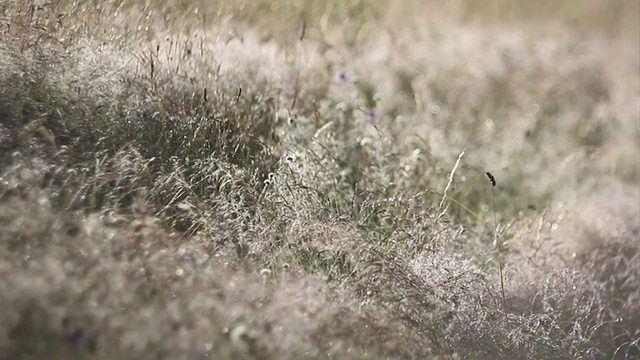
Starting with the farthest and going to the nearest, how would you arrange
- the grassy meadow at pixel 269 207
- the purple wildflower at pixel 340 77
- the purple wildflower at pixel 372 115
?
the purple wildflower at pixel 340 77 → the purple wildflower at pixel 372 115 → the grassy meadow at pixel 269 207

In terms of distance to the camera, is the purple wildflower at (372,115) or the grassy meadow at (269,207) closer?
the grassy meadow at (269,207)

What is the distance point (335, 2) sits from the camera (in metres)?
5.77

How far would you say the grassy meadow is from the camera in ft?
8.63

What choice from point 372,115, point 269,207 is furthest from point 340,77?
point 269,207

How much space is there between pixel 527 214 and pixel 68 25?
7.50 feet

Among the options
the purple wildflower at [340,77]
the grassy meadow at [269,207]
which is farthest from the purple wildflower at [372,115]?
the purple wildflower at [340,77]

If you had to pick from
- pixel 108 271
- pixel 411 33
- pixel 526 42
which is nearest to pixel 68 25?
pixel 108 271

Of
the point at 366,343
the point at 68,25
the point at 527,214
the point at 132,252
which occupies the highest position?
the point at 68,25

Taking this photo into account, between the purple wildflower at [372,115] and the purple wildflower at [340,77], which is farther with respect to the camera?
the purple wildflower at [340,77]

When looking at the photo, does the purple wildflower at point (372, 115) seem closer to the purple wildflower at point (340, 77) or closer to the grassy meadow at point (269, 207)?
the grassy meadow at point (269, 207)

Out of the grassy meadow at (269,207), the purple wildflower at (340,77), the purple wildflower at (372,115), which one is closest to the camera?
the grassy meadow at (269,207)

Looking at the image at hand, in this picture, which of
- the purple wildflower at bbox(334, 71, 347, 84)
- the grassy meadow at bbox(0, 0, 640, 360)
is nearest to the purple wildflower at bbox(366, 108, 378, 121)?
the grassy meadow at bbox(0, 0, 640, 360)

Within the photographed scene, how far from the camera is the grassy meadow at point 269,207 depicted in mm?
2629

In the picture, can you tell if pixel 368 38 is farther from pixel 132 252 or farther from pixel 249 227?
pixel 132 252
